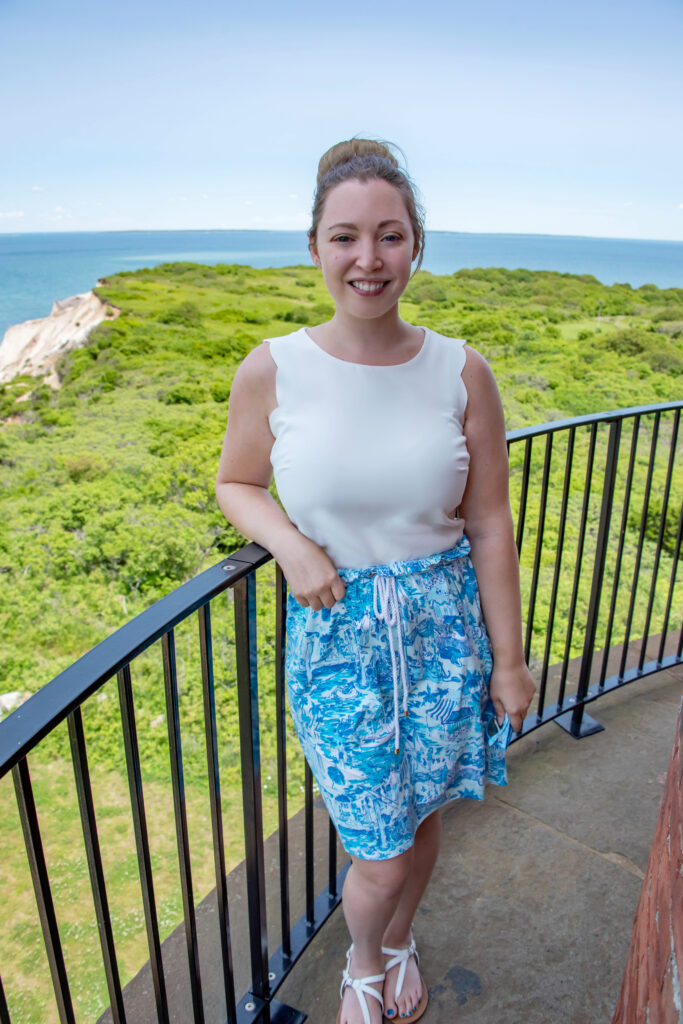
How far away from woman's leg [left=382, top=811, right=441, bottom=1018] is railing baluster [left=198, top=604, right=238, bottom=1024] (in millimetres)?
296

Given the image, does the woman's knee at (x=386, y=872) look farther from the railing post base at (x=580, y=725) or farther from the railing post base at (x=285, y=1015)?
the railing post base at (x=580, y=725)

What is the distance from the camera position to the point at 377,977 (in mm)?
1374

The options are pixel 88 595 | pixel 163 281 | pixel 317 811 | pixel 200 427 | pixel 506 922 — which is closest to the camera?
pixel 506 922

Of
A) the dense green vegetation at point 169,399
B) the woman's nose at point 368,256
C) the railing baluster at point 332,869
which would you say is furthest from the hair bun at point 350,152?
the dense green vegetation at point 169,399

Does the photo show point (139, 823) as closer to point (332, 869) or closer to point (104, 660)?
point (104, 660)

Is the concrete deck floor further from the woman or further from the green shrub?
the green shrub

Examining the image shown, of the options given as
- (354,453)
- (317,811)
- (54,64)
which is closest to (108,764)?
(317,811)

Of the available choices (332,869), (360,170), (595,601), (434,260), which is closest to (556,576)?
(595,601)

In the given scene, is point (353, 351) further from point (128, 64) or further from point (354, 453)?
point (128, 64)

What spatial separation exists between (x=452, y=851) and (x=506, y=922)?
22 centimetres

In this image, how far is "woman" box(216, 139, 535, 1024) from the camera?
1080 millimetres

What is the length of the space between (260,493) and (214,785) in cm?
47

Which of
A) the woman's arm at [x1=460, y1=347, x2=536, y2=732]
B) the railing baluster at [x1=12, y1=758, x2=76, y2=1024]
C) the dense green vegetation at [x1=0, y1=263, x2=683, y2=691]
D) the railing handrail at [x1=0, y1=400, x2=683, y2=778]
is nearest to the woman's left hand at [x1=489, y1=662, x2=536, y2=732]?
the woman's arm at [x1=460, y1=347, x2=536, y2=732]

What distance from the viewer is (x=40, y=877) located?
2.58 feet
